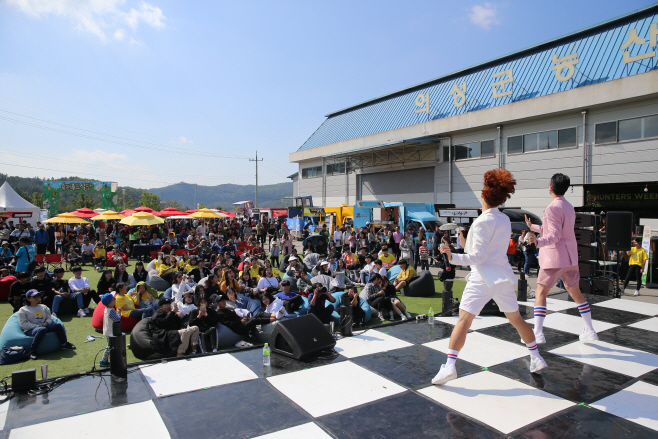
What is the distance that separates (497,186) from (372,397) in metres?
2.41

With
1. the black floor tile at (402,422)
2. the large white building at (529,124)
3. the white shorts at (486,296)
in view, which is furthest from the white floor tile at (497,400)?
the large white building at (529,124)

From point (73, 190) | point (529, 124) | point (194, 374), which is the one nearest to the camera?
point (194, 374)

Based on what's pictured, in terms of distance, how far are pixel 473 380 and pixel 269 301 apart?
4545mm

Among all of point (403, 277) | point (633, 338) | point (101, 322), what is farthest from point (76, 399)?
point (403, 277)

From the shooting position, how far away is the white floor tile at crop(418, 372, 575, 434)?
3293mm

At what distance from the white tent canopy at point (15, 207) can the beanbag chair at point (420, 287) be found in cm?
2537

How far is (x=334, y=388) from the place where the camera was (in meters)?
3.92

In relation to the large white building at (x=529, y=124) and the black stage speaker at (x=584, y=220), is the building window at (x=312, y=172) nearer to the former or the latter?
the large white building at (x=529, y=124)

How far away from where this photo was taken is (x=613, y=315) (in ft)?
21.3

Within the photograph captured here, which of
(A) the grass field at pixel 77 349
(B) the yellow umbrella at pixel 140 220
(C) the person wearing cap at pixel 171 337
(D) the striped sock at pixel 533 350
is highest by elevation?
(B) the yellow umbrella at pixel 140 220

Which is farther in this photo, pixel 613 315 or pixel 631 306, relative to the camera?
pixel 631 306

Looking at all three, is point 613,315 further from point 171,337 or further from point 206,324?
point 171,337

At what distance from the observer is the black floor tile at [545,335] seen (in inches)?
201

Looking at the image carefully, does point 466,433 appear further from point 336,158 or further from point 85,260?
point 336,158
